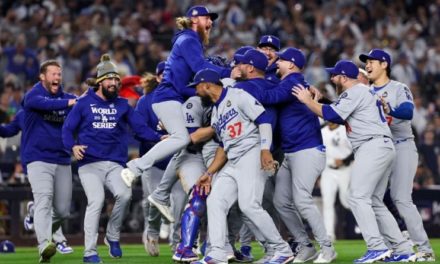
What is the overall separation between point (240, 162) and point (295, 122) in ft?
3.78

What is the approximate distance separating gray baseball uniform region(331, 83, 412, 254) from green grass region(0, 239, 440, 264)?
94 cm

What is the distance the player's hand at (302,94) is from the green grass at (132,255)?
82.5 inches

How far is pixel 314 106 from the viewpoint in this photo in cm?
1269

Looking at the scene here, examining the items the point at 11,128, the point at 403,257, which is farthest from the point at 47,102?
the point at 403,257

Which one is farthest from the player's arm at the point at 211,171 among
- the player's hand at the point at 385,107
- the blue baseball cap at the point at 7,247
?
the blue baseball cap at the point at 7,247

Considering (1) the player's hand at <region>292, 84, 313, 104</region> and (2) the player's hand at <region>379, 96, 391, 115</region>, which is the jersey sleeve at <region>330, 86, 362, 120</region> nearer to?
(1) the player's hand at <region>292, 84, 313, 104</region>

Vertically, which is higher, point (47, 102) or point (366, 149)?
point (47, 102)

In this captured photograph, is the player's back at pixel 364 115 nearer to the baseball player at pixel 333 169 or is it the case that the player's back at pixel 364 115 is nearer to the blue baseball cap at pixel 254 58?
the blue baseball cap at pixel 254 58

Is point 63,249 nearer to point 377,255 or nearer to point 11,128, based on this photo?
point 11,128

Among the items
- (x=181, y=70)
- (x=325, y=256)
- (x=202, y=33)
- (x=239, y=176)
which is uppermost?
(x=202, y=33)

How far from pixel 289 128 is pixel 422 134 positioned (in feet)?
36.8

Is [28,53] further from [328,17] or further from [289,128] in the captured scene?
[289,128]

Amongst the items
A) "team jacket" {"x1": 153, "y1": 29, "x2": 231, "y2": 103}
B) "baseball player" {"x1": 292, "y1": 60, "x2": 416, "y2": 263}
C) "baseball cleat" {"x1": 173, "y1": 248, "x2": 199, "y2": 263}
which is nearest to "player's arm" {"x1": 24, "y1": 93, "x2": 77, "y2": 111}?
"team jacket" {"x1": 153, "y1": 29, "x2": 231, "y2": 103}

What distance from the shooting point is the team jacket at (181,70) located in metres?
13.0
